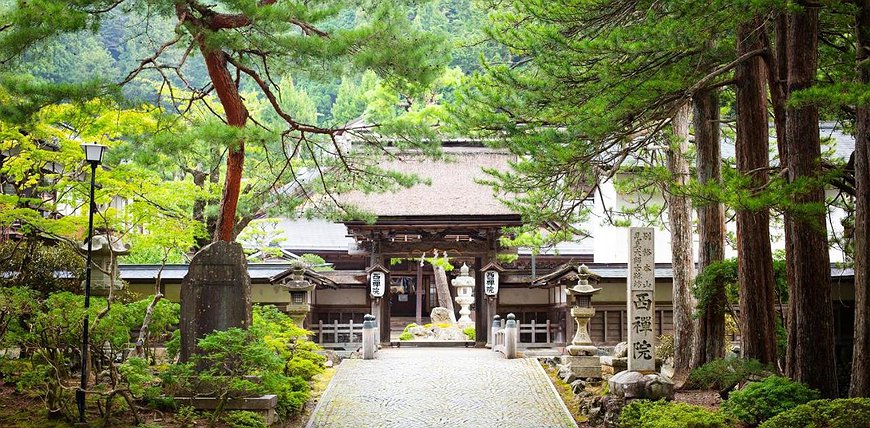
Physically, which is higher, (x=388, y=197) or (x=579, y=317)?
(x=388, y=197)

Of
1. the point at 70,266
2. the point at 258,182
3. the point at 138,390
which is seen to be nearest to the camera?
the point at 138,390

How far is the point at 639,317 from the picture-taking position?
41.4 ft

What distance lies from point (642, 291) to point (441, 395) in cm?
383

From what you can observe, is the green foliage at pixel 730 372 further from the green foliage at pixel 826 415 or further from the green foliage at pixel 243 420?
the green foliage at pixel 243 420

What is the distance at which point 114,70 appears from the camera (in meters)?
41.0

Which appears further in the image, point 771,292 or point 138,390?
point 771,292

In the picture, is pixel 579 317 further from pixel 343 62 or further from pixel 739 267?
pixel 343 62

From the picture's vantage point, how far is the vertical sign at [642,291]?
12.5 m

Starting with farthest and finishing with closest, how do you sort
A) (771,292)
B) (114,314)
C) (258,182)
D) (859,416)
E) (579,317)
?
(258,182)
(579,317)
(771,292)
(114,314)
(859,416)

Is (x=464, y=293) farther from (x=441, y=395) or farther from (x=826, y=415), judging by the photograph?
(x=826, y=415)

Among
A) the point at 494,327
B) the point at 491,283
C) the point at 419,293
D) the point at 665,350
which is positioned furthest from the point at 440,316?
the point at 665,350

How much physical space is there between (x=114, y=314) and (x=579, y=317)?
9427 millimetres

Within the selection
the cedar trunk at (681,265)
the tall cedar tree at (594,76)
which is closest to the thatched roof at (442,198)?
the cedar trunk at (681,265)

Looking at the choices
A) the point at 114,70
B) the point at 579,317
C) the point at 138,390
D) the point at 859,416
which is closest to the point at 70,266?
the point at 138,390
